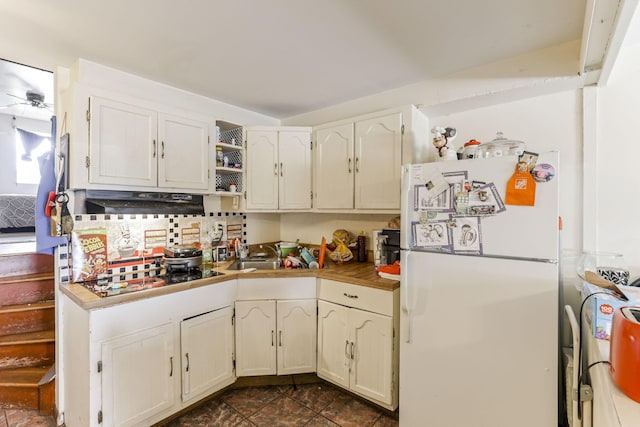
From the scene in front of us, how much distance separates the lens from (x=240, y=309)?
2152mm

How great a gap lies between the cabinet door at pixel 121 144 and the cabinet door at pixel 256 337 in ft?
3.79

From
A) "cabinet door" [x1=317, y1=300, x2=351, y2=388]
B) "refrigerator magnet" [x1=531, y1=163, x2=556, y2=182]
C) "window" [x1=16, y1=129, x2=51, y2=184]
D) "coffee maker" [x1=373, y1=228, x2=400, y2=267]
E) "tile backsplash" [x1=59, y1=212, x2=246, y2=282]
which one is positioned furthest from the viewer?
"window" [x1=16, y1=129, x2=51, y2=184]

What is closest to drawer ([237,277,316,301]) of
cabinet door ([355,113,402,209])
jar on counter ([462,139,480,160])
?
cabinet door ([355,113,402,209])

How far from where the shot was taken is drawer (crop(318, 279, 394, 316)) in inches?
72.5

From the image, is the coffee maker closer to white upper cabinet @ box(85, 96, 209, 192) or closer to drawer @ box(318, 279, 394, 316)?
drawer @ box(318, 279, 394, 316)

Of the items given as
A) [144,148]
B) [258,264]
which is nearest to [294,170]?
[258,264]

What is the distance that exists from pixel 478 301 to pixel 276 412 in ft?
4.94

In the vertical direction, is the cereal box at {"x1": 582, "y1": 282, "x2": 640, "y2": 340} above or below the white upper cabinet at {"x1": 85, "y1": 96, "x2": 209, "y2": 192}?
below

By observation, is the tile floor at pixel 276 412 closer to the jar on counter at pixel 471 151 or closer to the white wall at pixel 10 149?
the jar on counter at pixel 471 151

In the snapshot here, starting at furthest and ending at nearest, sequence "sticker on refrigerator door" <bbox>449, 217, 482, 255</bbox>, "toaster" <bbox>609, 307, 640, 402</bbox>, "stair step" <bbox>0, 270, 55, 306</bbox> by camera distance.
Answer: "stair step" <bbox>0, 270, 55, 306</bbox>, "sticker on refrigerator door" <bbox>449, 217, 482, 255</bbox>, "toaster" <bbox>609, 307, 640, 402</bbox>

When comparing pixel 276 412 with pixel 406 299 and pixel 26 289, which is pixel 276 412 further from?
pixel 26 289

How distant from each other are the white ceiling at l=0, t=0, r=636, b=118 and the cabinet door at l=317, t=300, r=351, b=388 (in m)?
1.69

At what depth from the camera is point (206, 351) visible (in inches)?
77.5

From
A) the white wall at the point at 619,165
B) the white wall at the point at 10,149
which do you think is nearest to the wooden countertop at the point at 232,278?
the white wall at the point at 619,165
